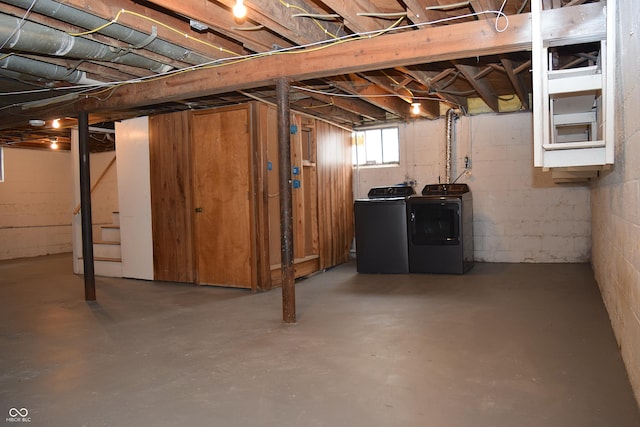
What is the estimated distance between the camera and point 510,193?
6.46 m

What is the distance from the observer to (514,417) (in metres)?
2.06

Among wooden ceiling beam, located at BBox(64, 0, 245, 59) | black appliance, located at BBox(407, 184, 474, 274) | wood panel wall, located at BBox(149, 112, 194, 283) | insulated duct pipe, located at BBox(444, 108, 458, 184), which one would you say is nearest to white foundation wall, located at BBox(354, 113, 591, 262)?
insulated duct pipe, located at BBox(444, 108, 458, 184)

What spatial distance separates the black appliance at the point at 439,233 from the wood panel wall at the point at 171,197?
280cm

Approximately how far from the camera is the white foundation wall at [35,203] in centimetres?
870

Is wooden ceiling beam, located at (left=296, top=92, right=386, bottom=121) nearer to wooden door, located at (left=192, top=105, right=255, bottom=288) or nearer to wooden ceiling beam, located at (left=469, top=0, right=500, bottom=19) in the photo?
wooden door, located at (left=192, top=105, right=255, bottom=288)

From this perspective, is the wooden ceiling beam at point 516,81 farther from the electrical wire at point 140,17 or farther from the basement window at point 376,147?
the electrical wire at point 140,17

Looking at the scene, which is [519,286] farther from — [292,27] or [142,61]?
[142,61]

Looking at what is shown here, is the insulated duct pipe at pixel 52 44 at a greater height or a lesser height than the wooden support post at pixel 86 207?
greater

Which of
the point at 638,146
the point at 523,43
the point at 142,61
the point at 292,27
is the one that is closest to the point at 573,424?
the point at 638,146

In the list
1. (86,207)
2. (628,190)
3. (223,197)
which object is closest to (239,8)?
(628,190)

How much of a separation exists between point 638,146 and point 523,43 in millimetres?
1310

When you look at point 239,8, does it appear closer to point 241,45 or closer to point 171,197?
point 241,45

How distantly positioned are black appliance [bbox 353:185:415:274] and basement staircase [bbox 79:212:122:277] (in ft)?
10.9

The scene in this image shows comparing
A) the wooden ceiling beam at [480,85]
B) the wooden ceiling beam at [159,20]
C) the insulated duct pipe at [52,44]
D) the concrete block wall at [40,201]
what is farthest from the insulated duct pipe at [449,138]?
the concrete block wall at [40,201]
